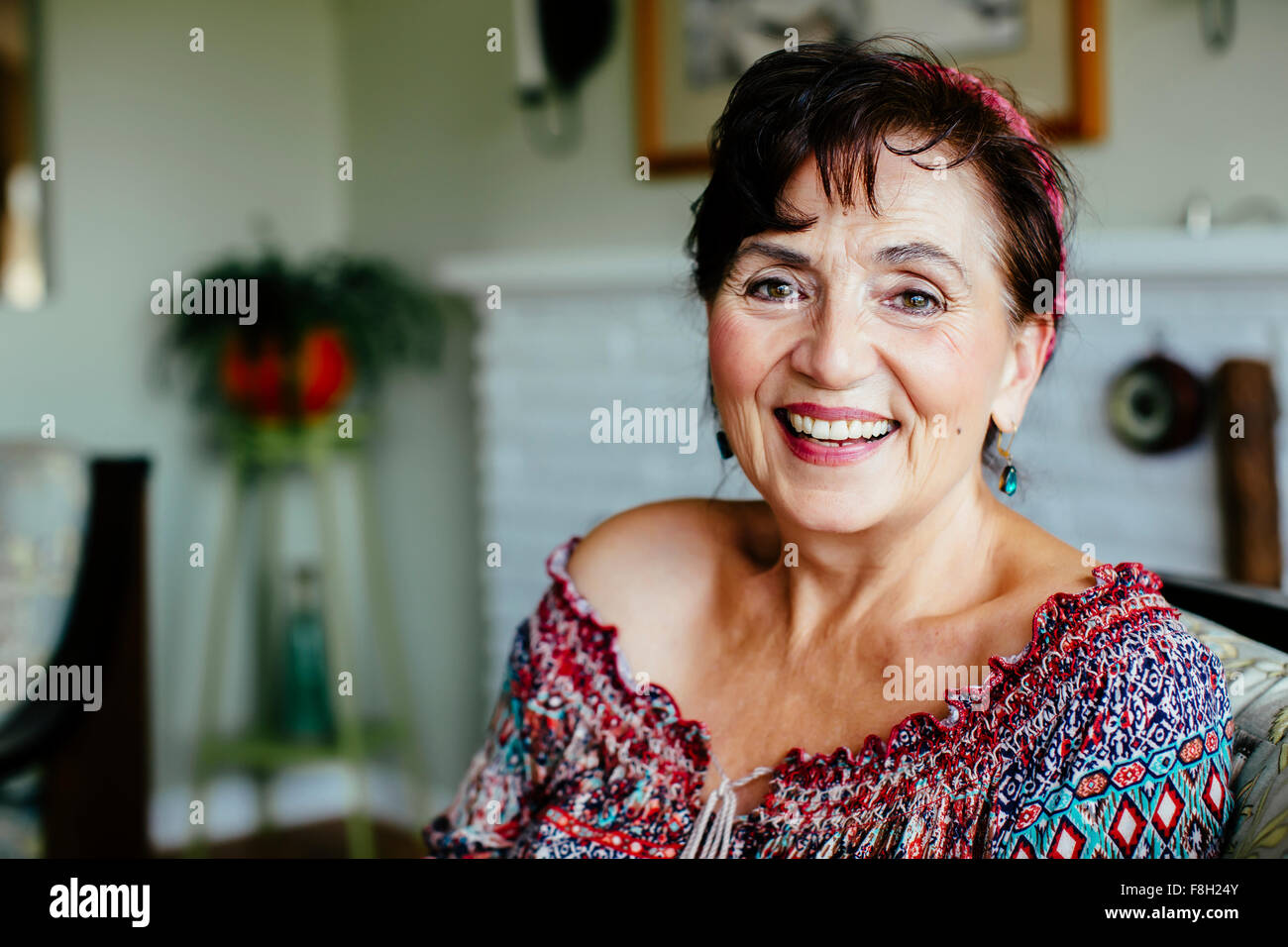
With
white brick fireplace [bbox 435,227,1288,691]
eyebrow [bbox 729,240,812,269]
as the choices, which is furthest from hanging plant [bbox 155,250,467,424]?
eyebrow [bbox 729,240,812,269]

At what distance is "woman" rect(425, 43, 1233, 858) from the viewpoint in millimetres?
664

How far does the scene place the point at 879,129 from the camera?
0.75 m

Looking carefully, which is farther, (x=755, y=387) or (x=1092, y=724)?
(x=755, y=387)

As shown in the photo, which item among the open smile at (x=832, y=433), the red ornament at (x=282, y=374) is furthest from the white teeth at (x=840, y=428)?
the red ornament at (x=282, y=374)

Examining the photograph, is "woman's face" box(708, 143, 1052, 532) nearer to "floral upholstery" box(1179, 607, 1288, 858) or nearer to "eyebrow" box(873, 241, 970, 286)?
"eyebrow" box(873, 241, 970, 286)

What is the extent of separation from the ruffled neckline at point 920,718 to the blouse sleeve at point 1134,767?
37 mm

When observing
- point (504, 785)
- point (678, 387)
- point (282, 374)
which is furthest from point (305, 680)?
point (504, 785)

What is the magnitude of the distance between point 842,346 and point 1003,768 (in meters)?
0.25

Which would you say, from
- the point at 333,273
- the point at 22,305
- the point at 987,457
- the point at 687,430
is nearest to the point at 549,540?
the point at 687,430

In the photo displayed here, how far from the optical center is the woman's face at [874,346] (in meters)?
0.73

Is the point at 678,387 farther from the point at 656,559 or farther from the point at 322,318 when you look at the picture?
the point at 656,559
